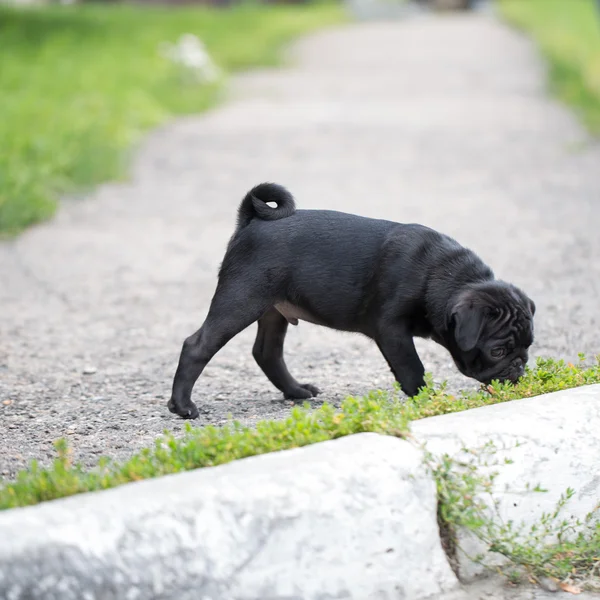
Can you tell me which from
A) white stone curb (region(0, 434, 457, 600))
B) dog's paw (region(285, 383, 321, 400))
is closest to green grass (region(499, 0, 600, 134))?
dog's paw (region(285, 383, 321, 400))

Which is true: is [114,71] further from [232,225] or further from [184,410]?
[184,410]

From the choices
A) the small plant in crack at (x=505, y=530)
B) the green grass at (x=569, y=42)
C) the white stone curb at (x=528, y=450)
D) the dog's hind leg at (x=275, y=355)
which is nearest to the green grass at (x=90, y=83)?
the dog's hind leg at (x=275, y=355)

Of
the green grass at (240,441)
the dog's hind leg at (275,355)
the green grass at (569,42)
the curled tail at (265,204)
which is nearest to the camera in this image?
the green grass at (240,441)

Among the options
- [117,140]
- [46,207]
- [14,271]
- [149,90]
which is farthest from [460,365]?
[149,90]

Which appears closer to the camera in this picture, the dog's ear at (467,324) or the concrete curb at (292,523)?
the concrete curb at (292,523)

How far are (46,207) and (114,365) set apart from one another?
4223 millimetres

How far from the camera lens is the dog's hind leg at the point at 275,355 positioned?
494 cm

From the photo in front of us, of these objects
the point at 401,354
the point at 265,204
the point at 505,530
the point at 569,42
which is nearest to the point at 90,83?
the point at 569,42

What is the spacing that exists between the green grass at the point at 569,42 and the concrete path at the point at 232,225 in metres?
0.39

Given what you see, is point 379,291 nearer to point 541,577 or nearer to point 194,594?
point 541,577

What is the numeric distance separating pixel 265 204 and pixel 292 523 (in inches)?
68.7

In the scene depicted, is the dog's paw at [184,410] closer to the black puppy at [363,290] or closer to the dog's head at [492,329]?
the black puppy at [363,290]

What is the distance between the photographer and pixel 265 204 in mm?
4633

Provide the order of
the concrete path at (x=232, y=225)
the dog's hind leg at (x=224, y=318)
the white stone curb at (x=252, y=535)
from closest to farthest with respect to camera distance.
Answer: the white stone curb at (x=252, y=535) → the dog's hind leg at (x=224, y=318) → the concrete path at (x=232, y=225)
